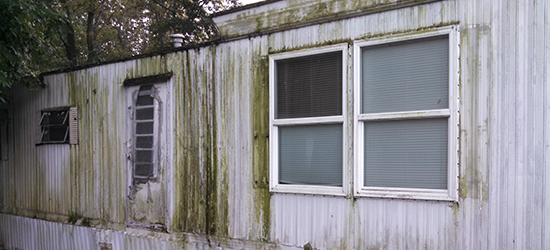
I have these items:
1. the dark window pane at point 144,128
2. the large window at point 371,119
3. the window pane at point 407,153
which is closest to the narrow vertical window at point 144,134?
the dark window pane at point 144,128

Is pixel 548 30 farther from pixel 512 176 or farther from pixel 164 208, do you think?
pixel 164 208

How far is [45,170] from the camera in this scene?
700cm

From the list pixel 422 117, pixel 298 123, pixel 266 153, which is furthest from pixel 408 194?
pixel 266 153

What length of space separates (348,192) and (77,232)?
14.8ft

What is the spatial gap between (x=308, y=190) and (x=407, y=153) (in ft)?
3.42

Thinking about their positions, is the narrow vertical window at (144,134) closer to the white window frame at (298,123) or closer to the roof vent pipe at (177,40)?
the roof vent pipe at (177,40)

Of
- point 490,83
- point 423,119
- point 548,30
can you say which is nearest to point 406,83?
point 423,119

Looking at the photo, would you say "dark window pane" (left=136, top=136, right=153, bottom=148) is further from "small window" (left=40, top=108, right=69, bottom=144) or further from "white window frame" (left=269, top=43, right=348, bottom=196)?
"white window frame" (left=269, top=43, right=348, bottom=196)

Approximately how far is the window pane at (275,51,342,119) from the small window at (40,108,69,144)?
13.4 ft

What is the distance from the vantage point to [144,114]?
5.71m

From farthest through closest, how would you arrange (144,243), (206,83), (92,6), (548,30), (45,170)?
(92,6) → (45,170) → (144,243) → (206,83) → (548,30)

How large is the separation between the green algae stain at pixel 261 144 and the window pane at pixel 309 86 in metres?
0.15

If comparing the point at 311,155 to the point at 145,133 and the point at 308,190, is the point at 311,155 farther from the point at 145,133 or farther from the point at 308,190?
the point at 145,133

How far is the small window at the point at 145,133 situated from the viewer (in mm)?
5555
